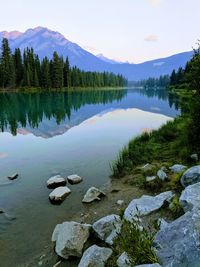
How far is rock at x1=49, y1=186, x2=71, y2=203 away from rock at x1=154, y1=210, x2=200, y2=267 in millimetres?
6447

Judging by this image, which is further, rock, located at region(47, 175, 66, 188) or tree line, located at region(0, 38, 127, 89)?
tree line, located at region(0, 38, 127, 89)

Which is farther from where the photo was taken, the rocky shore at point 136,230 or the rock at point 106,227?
the rock at point 106,227

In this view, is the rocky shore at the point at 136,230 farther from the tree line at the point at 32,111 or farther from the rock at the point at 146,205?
the tree line at the point at 32,111

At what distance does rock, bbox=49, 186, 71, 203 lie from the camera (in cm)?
1114

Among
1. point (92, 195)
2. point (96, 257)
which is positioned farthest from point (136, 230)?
point (92, 195)

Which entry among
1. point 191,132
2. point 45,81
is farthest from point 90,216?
point 45,81

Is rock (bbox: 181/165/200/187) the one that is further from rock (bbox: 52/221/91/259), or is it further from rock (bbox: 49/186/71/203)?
rock (bbox: 49/186/71/203)

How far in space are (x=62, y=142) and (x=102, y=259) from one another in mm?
16821

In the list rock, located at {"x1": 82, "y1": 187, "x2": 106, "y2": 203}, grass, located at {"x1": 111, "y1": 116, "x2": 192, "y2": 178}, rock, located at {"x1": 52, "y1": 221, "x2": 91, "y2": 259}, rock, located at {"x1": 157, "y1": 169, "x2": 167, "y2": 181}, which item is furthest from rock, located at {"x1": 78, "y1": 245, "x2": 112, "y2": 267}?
grass, located at {"x1": 111, "y1": 116, "x2": 192, "y2": 178}

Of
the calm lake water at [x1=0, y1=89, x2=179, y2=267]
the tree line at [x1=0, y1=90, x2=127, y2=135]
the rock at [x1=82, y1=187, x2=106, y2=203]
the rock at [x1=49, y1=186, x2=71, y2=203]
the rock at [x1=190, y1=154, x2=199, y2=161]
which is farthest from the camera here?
the tree line at [x1=0, y1=90, x2=127, y2=135]

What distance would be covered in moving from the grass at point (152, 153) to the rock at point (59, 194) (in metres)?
3.21

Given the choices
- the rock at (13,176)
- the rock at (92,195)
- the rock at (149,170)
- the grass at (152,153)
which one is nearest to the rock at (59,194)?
the rock at (92,195)

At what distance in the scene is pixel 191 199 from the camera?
6617 millimetres

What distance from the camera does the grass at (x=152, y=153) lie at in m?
14.2
